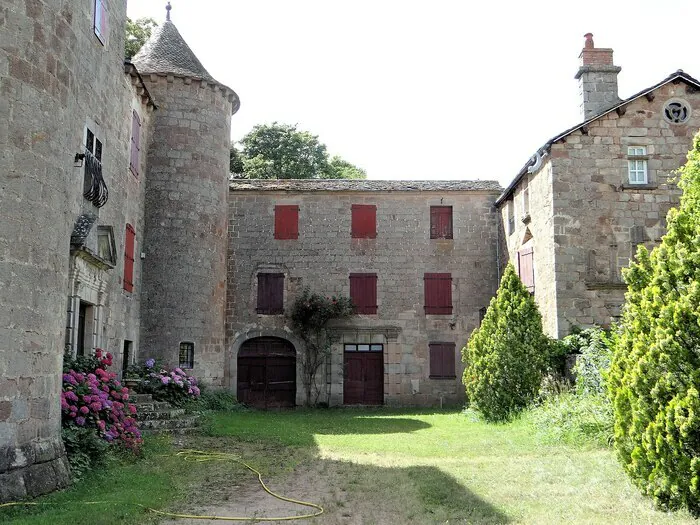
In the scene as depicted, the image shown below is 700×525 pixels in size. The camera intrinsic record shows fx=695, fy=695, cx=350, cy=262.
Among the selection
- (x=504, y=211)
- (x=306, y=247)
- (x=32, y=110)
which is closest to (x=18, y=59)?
(x=32, y=110)

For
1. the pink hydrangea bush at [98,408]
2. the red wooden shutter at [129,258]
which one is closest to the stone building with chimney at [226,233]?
the red wooden shutter at [129,258]

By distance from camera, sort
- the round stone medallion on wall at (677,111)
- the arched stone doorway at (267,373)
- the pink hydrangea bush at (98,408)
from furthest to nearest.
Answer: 1. the arched stone doorway at (267,373)
2. the round stone medallion on wall at (677,111)
3. the pink hydrangea bush at (98,408)

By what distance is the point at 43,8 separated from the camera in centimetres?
757

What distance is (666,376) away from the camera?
6.38 metres

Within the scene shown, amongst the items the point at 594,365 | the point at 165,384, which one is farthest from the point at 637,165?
the point at 165,384

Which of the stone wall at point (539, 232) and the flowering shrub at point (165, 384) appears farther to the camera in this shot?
the stone wall at point (539, 232)

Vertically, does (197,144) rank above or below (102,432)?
above

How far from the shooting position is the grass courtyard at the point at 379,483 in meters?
Result: 6.50

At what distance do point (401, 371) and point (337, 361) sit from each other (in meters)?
1.88

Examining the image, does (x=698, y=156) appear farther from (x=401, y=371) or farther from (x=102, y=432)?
(x=401, y=371)

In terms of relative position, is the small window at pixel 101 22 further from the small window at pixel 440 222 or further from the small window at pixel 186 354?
the small window at pixel 440 222

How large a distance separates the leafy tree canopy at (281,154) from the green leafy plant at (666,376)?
24382mm

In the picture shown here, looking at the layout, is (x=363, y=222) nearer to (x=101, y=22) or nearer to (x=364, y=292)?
(x=364, y=292)

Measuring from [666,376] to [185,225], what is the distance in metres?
13.6
